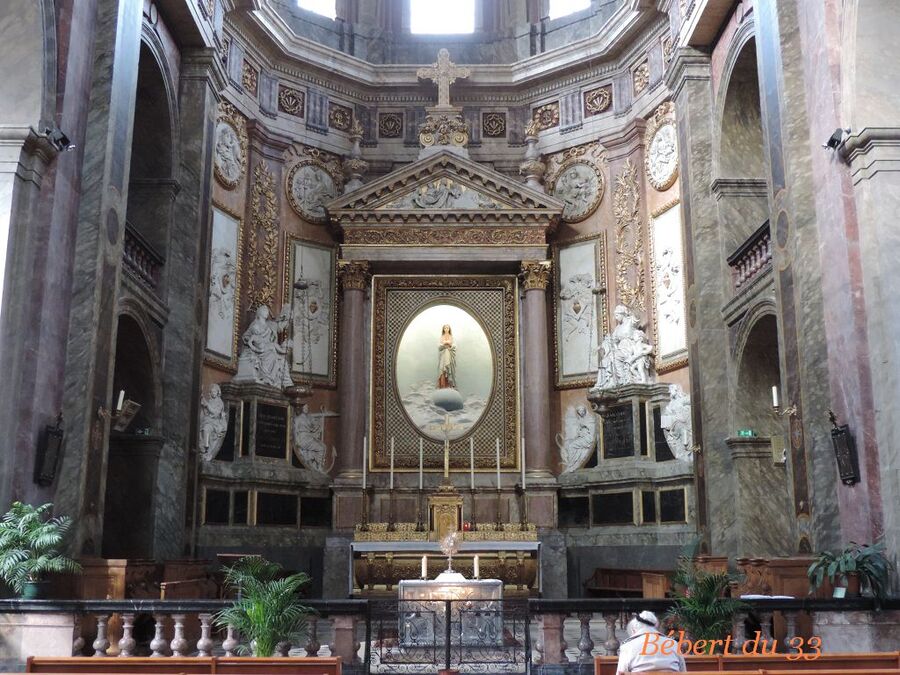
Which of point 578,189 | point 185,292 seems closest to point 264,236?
point 185,292

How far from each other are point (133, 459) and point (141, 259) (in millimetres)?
3098

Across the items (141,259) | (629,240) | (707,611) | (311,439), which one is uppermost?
(629,240)

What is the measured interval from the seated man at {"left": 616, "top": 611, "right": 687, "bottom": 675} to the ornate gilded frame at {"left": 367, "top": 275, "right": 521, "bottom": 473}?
13171mm

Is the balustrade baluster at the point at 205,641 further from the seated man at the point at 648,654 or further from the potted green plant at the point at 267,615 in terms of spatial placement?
the seated man at the point at 648,654

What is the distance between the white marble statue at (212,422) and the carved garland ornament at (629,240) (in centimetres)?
790

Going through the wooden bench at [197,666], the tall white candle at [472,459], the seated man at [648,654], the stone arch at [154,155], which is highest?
the stone arch at [154,155]

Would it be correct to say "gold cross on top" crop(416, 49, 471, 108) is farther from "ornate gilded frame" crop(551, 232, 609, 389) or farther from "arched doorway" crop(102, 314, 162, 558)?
"arched doorway" crop(102, 314, 162, 558)

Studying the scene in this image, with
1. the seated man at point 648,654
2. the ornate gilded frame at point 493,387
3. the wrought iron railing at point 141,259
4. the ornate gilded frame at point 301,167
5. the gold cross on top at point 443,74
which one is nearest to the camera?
the seated man at point 648,654

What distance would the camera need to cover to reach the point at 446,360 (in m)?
20.0

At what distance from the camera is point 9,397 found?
11.1m

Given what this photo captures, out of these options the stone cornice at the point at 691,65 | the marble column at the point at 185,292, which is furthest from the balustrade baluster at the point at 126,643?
the stone cornice at the point at 691,65

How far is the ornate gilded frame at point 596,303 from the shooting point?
20.1 metres

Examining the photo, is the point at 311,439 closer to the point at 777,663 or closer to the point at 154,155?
the point at 154,155

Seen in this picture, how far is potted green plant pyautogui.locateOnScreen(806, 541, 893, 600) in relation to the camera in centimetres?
1005
